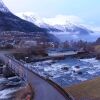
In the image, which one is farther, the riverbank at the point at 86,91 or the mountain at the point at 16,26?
the mountain at the point at 16,26

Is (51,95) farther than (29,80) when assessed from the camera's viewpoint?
No

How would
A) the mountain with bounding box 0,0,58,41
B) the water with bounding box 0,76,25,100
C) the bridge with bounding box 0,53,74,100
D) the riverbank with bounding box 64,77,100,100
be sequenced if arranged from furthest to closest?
the mountain with bounding box 0,0,58,41 → the water with bounding box 0,76,25,100 → the riverbank with bounding box 64,77,100,100 → the bridge with bounding box 0,53,74,100

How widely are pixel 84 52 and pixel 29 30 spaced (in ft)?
131

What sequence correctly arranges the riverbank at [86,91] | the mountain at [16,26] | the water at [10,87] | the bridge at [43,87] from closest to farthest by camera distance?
the bridge at [43,87] < the riverbank at [86,91] < the water at [10,87] < the mountain at [16,26]

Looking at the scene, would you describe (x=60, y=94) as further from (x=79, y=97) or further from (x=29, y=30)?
(x=29, y=30)

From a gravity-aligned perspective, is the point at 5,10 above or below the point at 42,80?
above

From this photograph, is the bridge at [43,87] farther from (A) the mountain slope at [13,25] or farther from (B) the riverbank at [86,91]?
(A) the mountain slope at [13,25]

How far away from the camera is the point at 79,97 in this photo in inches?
688

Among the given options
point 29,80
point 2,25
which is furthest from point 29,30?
point 29,80

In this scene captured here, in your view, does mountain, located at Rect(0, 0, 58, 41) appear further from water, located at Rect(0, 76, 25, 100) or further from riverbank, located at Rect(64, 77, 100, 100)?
riverbank, located at Rect(64, 77, 100, 100)

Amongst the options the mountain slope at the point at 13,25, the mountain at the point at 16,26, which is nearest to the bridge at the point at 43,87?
the mountain at the point at 16,26

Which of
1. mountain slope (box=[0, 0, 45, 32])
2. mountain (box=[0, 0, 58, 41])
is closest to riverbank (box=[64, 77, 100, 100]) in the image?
mountain (box=[0, 0, 58, 41])

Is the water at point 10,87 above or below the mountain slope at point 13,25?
below

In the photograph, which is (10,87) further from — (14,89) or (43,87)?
(43,87)
